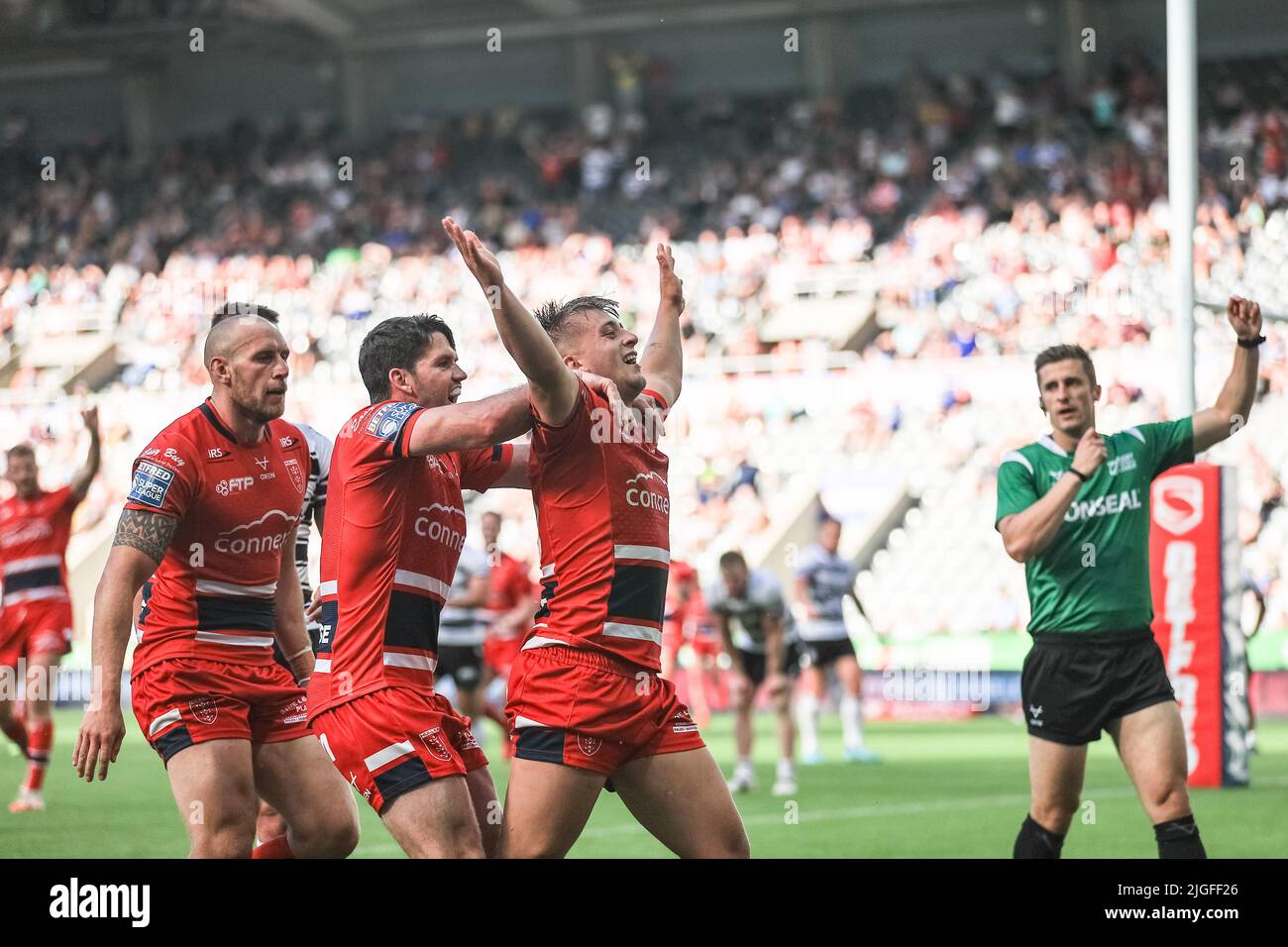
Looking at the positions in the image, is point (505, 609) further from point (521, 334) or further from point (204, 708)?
point (521, 334)

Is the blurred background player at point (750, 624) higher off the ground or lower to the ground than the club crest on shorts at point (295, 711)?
lower

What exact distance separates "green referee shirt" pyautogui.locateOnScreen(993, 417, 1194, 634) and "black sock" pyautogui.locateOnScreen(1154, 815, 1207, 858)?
2.70 feet

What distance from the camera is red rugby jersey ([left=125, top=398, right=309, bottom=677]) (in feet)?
21.2

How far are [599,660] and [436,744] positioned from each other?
0.59 m

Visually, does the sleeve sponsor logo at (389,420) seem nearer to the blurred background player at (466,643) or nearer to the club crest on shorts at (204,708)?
the club crest on shorts at (204,708)

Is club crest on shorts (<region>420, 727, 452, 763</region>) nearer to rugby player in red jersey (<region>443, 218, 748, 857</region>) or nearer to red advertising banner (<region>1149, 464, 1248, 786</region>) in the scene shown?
rugby player in red jersey (<region>443, 218, 748, 857</region>)

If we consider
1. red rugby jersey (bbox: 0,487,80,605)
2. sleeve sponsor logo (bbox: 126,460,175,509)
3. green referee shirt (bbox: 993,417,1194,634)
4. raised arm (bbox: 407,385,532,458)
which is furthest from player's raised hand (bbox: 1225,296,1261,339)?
red rugby jersey (bbox: 0,487,80,605)

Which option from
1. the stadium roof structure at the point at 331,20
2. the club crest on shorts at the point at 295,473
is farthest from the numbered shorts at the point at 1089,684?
the stadium roof structure at the point at 331,20

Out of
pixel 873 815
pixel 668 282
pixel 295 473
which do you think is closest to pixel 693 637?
pixel 873 815

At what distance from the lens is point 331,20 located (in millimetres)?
38750

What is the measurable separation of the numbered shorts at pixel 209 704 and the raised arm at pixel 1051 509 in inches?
110

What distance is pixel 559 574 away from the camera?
577cm

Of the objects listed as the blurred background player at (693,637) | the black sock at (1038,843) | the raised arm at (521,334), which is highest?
the raised arm at (521,334)

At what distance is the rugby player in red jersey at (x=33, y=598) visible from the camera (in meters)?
12.7
